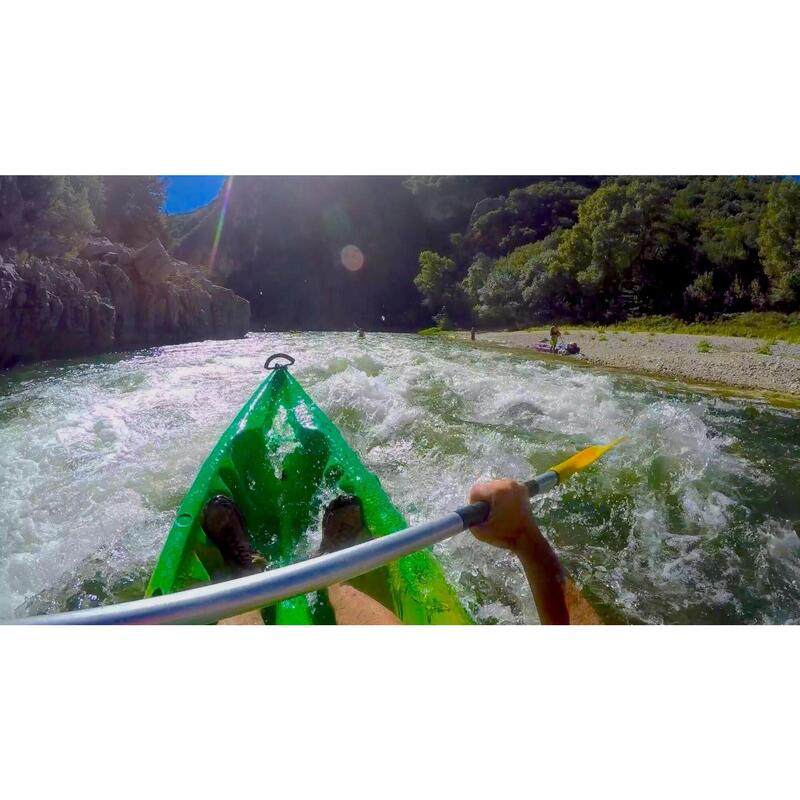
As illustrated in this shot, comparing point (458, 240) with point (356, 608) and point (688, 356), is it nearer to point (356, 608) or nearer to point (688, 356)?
point (688, 356)

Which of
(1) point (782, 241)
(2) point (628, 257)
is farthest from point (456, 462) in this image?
(1) point (782, 241)

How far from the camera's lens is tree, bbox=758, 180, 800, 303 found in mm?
1354

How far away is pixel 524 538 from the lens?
665 mm

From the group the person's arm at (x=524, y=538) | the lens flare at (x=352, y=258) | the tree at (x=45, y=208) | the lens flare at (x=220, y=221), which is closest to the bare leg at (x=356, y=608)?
the person's arm at (x=524, y=538)

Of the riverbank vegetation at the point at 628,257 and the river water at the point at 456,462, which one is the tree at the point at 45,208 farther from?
the riverbank vegetation at the point at 628,257

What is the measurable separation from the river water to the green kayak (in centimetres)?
26

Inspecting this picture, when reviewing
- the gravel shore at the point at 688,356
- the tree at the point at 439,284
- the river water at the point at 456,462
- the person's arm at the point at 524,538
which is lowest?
the river water at the point at 456,462

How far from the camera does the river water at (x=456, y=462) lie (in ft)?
4.05

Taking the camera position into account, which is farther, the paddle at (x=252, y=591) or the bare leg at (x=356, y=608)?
the bare leg at (x=356, y=608)

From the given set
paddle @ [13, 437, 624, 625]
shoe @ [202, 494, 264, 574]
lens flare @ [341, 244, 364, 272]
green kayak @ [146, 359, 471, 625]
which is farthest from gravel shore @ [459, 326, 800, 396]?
paddle @ [13, 437, 624, 625]

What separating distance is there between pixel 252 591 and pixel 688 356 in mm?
2797

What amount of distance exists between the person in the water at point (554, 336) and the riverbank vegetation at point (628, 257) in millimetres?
150

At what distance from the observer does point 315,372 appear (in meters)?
3.04
